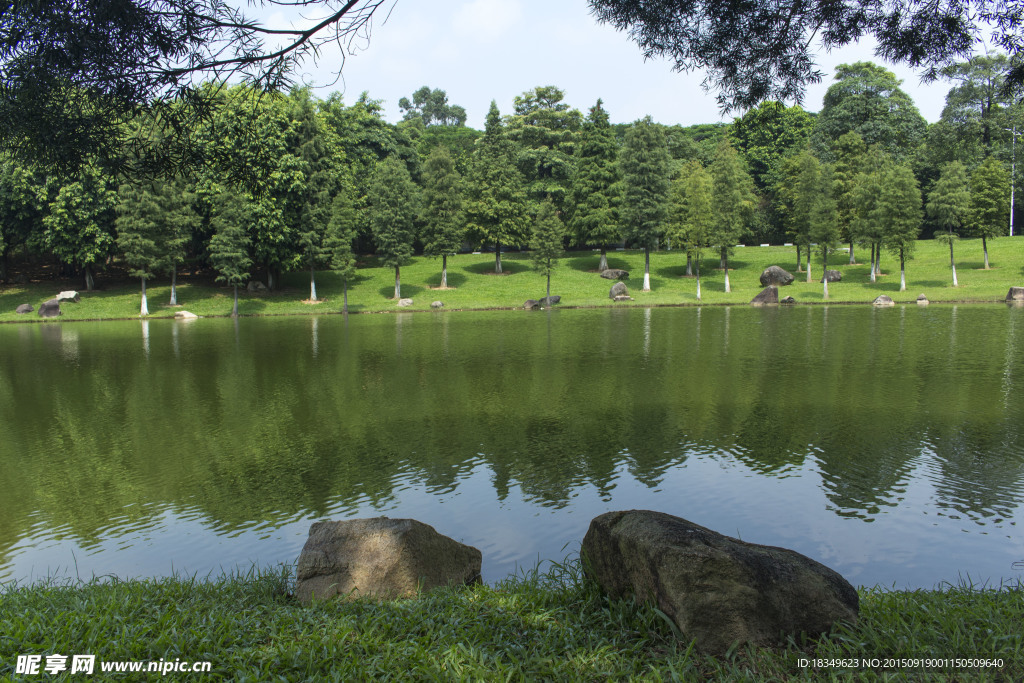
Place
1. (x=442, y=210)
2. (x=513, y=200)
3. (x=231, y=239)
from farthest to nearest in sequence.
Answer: (x=513, y=200)
(x=442, y=210)
(x=231, y=239)

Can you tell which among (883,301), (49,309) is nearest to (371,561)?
(883,301)

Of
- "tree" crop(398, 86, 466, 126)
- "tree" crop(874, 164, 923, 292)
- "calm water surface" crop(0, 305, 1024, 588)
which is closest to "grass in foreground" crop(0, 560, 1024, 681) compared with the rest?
"calm water surface" crop(0, 305, 1024, 588)

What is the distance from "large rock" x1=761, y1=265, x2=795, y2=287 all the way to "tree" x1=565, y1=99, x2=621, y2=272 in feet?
39.7

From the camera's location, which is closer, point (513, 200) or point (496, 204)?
point (496, 204)

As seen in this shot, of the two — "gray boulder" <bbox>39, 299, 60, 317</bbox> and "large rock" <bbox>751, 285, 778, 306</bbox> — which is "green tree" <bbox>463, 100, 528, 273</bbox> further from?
"gray boulder" <bbox>39, 299, 60, 317</bbox>

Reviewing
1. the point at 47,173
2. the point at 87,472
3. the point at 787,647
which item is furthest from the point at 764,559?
the point at 87,472

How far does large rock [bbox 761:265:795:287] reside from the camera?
160 ft

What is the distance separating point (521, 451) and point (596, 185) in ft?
157

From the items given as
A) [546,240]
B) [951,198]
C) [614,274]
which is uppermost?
[951,198]

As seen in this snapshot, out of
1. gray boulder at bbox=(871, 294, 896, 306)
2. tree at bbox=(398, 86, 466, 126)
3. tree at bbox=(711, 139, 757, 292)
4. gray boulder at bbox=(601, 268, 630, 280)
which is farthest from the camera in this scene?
tree at bbox=(398, 86, 466, 126)

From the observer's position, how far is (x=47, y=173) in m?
6.53

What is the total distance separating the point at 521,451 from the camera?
11.2 meters

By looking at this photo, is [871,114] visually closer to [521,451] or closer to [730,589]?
[521,451]

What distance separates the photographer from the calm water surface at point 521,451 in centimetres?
755
